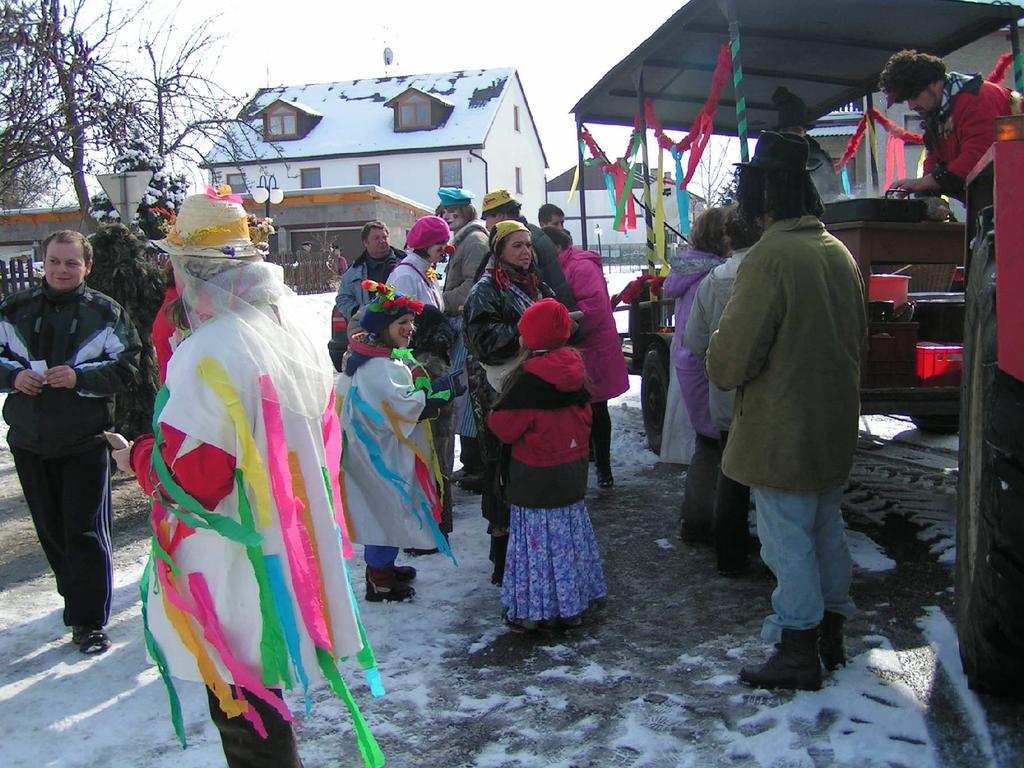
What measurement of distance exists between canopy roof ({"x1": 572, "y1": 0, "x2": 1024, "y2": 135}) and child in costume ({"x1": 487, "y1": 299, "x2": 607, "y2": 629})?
2.90 meters

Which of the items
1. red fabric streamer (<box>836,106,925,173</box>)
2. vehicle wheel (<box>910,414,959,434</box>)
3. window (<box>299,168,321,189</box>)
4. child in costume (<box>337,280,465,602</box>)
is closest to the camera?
child in costume (<box>337,280,465,602</box>)

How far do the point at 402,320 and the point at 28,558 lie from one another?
2.92 meters

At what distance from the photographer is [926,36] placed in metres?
6.65

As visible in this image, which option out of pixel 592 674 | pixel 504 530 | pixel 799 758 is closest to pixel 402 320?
pixel 504 530

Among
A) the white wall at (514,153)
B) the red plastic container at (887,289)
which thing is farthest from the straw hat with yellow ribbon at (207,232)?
the white wall at (514,153)

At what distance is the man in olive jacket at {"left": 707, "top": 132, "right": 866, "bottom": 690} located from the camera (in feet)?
9.57

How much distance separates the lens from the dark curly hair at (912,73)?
14.3 ft

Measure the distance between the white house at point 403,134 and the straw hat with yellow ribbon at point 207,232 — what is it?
3804cm

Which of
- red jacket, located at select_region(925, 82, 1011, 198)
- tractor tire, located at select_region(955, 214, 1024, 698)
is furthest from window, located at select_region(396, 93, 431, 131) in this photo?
tractor tire, located at select_region(955, 214, 1024, 698)

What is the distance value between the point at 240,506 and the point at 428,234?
3.37m

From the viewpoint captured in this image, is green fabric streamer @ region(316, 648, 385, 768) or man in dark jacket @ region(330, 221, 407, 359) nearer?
green fabric streamer @ region(316, 648, 385, 768)

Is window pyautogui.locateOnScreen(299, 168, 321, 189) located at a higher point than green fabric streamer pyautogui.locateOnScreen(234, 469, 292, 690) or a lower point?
higher

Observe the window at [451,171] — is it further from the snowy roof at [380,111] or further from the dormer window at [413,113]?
the dormer window at [413,113]

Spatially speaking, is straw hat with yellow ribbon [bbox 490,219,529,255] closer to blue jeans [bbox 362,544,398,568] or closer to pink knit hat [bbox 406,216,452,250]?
pink knit hat [bbox 406,216,452,250]
